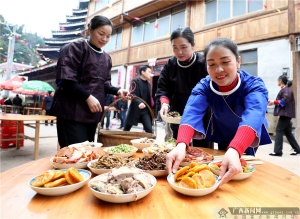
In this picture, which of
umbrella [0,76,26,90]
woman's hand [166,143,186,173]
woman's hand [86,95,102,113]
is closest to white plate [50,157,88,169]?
woman's hand [166,143,186,173]

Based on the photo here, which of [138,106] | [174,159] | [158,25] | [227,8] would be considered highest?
[158,25]

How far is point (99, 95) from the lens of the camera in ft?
6.23

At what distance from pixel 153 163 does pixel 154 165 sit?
0.02 metres

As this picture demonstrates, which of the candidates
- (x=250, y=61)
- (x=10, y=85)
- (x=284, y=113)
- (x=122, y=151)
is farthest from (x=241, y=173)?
(x=10, y=85)

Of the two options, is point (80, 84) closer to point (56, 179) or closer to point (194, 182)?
point (56, 179)

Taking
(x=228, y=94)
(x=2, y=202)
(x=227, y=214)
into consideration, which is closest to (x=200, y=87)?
(x=228, y=94)

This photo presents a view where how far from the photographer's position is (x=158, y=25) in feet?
33.9

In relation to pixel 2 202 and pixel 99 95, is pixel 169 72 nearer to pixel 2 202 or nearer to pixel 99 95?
pixel 99 95

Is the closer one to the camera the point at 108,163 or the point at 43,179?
the point at 43,179

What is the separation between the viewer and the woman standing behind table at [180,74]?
6.57 ft

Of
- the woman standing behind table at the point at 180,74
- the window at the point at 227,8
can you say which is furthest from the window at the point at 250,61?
the woman standing behind table at the point at 180,74

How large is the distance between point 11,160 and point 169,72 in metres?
3.76

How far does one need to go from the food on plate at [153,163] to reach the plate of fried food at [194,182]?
0.41 feet

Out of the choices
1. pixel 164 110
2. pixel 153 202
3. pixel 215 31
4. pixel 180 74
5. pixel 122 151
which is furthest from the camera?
pixel 215 31
